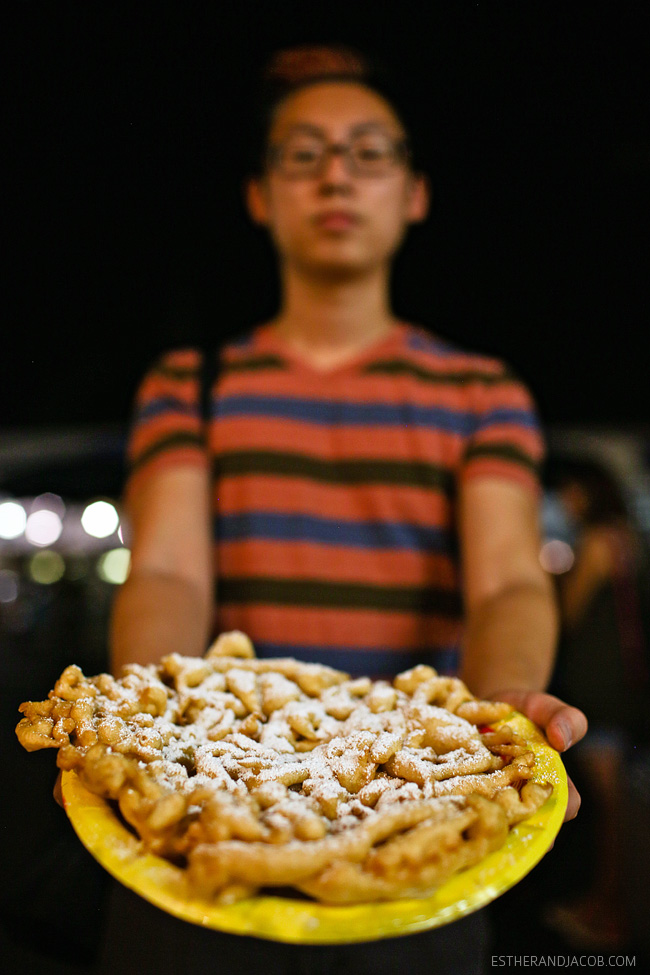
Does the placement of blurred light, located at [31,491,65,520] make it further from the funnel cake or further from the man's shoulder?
the funnel cake

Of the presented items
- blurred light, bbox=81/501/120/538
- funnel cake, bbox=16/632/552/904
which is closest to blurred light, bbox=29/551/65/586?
blurred light, bbox=81/501/120/538

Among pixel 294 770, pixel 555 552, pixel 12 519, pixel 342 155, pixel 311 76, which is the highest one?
pixel 311 76

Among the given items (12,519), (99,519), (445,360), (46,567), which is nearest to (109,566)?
(99,519)

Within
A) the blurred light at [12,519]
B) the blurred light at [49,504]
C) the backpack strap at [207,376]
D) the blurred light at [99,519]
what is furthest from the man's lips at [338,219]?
the blurred light at [12,519]

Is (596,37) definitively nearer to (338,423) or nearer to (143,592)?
(338,423)

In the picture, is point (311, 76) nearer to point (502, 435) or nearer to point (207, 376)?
point (207, 376)

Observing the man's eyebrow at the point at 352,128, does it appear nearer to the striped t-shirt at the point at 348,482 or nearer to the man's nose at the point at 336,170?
the man's nose at the point at 336,170
